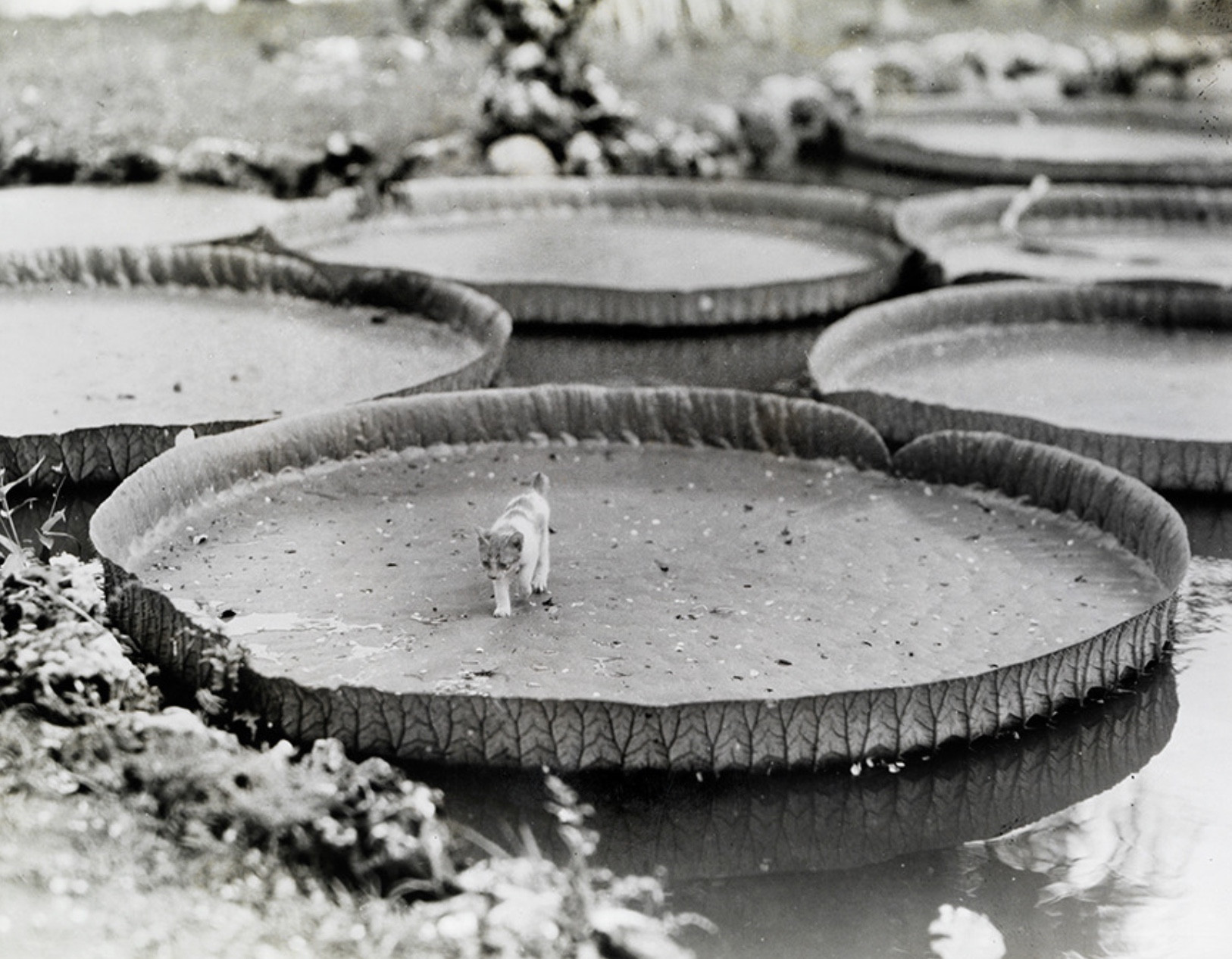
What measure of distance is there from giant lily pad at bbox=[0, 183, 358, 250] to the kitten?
3125 millimetres

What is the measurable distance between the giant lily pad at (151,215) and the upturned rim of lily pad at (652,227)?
0.52 feet

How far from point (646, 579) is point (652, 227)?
4.14m

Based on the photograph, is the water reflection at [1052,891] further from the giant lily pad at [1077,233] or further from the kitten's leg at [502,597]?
the giant lily pad at [1077,233]

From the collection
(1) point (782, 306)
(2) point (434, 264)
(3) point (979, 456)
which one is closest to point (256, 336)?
(2) point (434, 264)

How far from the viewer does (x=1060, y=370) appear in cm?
562

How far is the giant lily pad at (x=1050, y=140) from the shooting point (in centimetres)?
877

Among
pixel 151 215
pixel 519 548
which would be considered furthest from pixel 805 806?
pixel 151 215

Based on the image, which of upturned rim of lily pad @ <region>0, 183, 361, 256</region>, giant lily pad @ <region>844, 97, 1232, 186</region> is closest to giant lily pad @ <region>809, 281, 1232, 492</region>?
upturned rim of lily pad @ <region>0, 183, 361, 256</region>

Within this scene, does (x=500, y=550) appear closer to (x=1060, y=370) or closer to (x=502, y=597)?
(x=502, y=597)

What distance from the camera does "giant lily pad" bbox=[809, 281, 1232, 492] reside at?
458 cm

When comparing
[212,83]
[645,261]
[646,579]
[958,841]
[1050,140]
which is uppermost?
[212,83]

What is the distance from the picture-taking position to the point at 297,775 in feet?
8.89

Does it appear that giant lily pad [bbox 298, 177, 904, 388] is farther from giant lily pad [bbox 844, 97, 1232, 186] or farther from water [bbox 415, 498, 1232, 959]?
water [bbox 415, 498, 1232, 959]

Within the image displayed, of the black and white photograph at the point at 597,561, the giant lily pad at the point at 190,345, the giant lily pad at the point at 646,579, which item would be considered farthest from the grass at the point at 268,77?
the giant lily pad at the point at 646,579
